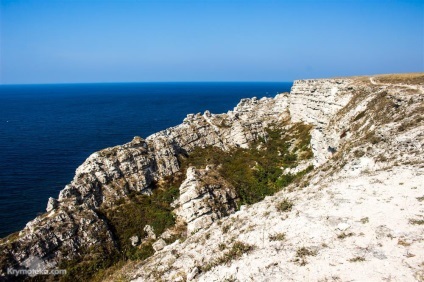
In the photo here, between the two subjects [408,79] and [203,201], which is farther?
[408,79]

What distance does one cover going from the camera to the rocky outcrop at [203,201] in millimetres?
46606

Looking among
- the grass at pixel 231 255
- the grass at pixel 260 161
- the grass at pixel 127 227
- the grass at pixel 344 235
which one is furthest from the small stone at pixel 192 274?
the grass at pixel 260 161

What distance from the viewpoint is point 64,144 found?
4400 inches

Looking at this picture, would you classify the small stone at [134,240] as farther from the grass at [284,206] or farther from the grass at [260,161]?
the grass at [284,206]

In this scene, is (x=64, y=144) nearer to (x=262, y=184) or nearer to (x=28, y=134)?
(x=28, y=134)

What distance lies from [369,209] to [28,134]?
137229mm

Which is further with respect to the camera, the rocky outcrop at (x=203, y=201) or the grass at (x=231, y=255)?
the rocky outcrop at (x=203, y=201)

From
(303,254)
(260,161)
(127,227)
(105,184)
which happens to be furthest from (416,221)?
(105,184)

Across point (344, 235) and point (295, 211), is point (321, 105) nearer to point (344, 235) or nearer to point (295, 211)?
point (295, 211)

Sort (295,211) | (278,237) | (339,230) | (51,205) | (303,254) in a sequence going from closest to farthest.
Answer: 1. (303,254)
2. (339,230)
3. (278,237)
4. (295,211)
5. (51,205)

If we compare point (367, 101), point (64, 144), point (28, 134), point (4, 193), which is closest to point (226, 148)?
point (367, 101)

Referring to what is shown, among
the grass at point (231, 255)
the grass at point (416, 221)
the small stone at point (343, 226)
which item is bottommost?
the grass at point (231, 255)

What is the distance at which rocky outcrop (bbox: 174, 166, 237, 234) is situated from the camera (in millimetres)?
46606

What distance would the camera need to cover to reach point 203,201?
1897 inches
